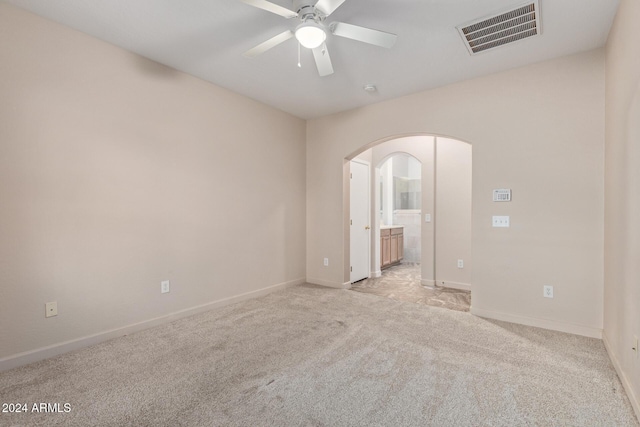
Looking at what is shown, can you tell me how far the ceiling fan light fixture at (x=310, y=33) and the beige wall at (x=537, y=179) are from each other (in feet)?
7.23

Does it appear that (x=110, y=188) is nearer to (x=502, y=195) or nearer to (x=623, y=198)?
(x=502, y=195)

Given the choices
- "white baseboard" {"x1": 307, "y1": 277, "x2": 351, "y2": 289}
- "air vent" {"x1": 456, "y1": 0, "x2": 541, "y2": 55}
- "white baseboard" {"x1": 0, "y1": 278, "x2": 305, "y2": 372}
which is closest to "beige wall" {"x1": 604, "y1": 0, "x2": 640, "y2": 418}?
"air vent" {"x1": 456, "y1": 0, "x2": 541, "y2": 55}

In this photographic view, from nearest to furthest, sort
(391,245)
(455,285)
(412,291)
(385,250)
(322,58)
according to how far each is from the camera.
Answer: (322,58) < (412,291) < (455,285) < (385,250) < (391,245)

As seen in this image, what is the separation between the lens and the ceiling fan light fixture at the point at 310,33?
6.75 ft

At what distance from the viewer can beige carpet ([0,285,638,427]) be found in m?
1.75

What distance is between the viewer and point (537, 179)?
10.3ft

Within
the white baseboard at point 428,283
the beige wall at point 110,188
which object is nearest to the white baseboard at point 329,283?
the beige wall at point 110,188

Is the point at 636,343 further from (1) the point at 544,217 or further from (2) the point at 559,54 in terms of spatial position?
(2) the point at 559,54

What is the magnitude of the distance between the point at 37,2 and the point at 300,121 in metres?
3.29

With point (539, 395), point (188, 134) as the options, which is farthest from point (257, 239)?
point (539, 395)

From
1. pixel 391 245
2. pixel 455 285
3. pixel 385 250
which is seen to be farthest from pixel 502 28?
pixel 391 245

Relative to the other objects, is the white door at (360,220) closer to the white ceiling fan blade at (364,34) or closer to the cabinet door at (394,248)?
the cabinet door at (394,248)

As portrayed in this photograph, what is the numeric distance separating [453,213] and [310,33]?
3653 mm

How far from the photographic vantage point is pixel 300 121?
5.04 m
